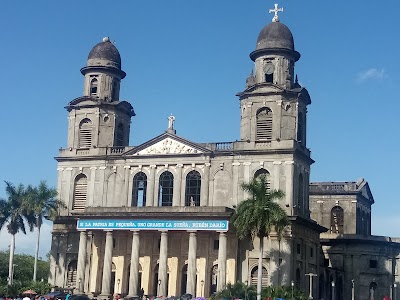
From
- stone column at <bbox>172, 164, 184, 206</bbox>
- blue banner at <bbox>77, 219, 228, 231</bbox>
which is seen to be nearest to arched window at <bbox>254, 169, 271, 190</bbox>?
blue banner at <bbox>77, 219, 228, 231</bbox>

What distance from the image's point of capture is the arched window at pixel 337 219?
273 ft

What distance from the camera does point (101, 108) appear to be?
73125 millimetres

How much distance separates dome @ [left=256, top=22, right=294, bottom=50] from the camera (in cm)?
6794

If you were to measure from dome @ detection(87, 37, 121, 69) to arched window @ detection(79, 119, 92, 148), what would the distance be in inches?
237

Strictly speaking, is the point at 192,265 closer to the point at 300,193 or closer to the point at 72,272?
the point at 300,193

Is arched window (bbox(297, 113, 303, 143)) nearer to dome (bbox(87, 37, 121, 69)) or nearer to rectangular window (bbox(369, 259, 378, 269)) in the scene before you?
dome (bbox(87, 37, 121, 69))

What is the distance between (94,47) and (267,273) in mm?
29884

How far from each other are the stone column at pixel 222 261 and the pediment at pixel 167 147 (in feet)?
30.7

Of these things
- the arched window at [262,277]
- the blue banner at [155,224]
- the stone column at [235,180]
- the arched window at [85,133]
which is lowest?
the arched window at [262,277]

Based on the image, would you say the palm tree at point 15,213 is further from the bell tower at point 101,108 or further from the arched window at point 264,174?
the arched window at point 264,174

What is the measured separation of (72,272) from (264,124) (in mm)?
23548

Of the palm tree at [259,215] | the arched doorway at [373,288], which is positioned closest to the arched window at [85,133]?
the palm tree at [259,215]

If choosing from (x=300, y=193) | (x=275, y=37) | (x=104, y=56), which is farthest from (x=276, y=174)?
(x=104, y=56)

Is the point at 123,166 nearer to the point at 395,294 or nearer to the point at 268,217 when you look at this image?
the point at 268,217
